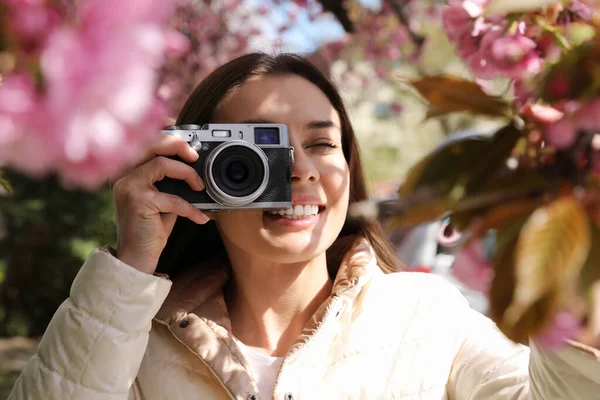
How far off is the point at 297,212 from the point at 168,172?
0.25 metres

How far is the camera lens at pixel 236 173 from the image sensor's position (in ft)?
3.89

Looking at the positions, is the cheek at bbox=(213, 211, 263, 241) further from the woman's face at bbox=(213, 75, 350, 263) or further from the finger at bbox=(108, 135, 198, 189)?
the finger at bbox=(108, 135, 198, 189)

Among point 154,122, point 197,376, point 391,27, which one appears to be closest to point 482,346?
point 197,376

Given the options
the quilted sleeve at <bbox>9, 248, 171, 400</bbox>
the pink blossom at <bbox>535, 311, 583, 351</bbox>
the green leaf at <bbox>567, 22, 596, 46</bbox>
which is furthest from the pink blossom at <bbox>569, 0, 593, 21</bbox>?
the quilted sleeve at <bbox>9, 248, 171, 400</bbox>

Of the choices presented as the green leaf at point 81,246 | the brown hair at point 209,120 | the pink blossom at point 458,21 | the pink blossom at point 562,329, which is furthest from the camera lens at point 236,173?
the green leaf at point 81,246

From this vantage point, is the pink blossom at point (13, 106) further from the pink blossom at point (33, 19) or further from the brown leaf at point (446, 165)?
the brown leaf at point (446, 165)

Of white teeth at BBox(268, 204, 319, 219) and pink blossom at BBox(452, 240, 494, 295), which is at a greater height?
pink blossom at BBox(452, 240, 494, 295)

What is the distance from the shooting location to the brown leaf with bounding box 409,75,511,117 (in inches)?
21.2

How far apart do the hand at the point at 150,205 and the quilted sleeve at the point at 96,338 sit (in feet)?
0.12

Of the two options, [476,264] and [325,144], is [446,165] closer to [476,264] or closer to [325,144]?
[476,264]

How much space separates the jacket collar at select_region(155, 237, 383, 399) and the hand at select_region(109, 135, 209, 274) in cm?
20

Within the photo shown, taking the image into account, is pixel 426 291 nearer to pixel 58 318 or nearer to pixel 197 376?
pixel 197 376

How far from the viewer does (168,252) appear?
157 centimetres

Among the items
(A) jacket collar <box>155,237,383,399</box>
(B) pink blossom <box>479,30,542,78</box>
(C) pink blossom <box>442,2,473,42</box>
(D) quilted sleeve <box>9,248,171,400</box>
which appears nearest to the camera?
(B) pink blossom <box>479,30,542,78</box>
